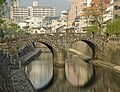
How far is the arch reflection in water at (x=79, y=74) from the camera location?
Result: 38156mm

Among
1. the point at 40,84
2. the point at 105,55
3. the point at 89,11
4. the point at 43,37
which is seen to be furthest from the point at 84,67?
the point at 89,11

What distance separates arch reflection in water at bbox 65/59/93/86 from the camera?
3816 cm

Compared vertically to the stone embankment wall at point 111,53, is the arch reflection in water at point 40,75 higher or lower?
lower

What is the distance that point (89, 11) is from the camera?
70.5 metres

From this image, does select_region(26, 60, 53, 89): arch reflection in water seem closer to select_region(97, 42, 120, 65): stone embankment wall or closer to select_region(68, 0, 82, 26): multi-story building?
select_region(97, 42, 120, 65): stone embankment wall

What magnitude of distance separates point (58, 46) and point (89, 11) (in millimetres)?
19090

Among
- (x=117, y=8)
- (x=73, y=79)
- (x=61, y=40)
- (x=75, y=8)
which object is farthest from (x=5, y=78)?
(x=75, y=8)

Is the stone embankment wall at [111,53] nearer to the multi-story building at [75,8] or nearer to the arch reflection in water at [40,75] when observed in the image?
the arch reflection in water at [40,75]

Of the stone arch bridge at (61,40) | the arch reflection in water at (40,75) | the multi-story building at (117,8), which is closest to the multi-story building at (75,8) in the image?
the multi-story building at (117,8)

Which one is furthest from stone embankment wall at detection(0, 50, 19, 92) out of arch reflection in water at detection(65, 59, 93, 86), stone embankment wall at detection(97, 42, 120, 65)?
stone embankment wall at detection(97, 42, 120, 65)

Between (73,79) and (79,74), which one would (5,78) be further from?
(79,74)

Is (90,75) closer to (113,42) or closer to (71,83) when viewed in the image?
(71,83)

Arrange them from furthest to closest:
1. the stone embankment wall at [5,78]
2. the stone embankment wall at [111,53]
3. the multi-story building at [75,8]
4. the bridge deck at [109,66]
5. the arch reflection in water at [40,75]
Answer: the multi-story building at [75,8] → the stone embankment wall at [111,53] → the bridge deck at [109,66] → the arch reflection in water at [40,75] → the stone embankment wall at [5,78]

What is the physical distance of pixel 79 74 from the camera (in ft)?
144
